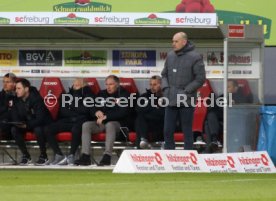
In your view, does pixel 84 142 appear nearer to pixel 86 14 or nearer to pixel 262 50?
pixel 86 14

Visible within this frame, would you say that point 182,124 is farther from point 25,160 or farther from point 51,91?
point 51,91

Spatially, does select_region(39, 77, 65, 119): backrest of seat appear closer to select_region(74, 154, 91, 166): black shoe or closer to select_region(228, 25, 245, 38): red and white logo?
select_region(74, 154, 91, 166): black shoe

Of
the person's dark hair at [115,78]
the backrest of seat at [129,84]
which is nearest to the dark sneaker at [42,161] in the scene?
the person's dark hair at [115,78]

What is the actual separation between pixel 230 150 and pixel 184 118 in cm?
159

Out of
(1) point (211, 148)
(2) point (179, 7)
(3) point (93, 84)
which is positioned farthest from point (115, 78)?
(2) point (179, 7)

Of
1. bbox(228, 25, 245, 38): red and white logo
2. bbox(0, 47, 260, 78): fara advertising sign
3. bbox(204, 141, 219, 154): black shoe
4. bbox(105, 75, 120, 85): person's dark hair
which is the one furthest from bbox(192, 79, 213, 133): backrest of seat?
bbox(105, 75, 120, 85): person's dark hair

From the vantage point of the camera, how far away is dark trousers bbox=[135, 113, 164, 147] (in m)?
17.4

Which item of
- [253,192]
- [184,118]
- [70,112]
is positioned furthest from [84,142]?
[253,192]

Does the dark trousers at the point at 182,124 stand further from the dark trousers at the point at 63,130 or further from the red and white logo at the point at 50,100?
the red and white logo at the point at 50,100

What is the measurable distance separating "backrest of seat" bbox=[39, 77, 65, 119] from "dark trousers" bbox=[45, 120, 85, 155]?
0.80m

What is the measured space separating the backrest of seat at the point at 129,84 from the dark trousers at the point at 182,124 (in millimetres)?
2456

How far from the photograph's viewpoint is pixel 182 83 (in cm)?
1591

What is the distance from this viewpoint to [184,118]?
15906 mm

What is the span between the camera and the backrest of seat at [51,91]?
1855 centimetres
